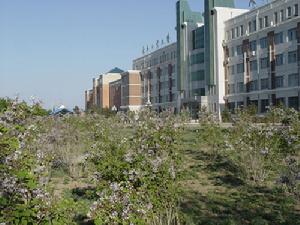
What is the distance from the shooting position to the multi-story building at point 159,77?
283 ft

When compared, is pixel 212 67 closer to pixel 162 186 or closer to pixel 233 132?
pixel 233 132

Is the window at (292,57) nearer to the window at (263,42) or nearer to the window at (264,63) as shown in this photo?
the window at (264,63)

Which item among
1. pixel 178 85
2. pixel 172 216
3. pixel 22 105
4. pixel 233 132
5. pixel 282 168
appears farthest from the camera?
pixel 178 85

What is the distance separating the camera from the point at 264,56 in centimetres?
5744

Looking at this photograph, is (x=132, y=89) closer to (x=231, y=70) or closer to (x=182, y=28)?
(x=182, y=28)

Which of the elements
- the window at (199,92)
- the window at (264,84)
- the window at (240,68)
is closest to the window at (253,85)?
the window at (264,84)

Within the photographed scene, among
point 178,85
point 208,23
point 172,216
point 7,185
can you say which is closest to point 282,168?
point 172,216

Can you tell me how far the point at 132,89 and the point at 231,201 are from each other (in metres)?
93.0

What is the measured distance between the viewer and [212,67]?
218ft

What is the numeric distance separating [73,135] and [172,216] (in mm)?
10415

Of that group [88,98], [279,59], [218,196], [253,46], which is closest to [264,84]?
[279,59]

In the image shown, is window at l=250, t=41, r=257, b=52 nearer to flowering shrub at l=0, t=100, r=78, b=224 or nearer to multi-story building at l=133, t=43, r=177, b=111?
multi-story building at l=133, t=43, r=177, b=111

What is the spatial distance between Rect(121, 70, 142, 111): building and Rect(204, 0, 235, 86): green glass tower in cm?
Answer: 3674

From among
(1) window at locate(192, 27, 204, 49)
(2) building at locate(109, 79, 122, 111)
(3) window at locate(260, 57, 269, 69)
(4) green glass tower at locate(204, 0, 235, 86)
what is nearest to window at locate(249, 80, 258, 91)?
(3) window at locate(260, 57, 269, 69)
